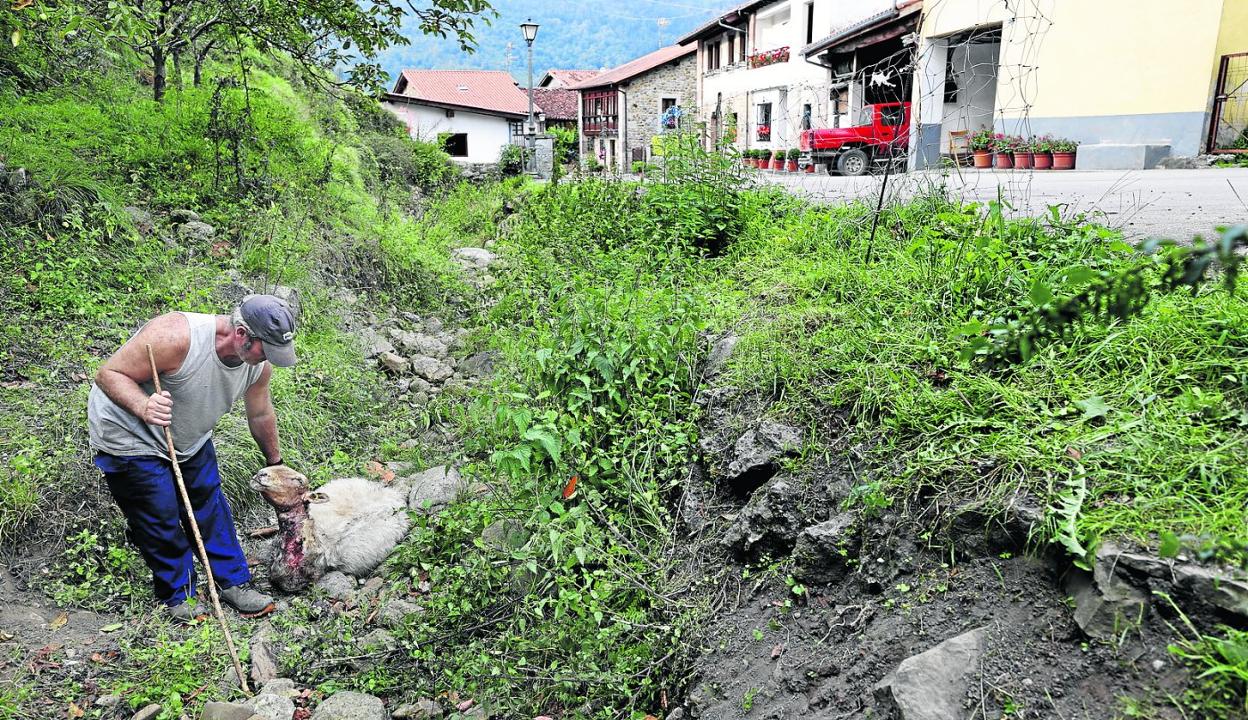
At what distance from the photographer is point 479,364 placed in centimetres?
691

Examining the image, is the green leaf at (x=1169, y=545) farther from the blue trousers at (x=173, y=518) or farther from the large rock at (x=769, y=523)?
the blue trousers at (x=173, y=518)

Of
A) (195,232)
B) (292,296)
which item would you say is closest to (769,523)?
(292,296)

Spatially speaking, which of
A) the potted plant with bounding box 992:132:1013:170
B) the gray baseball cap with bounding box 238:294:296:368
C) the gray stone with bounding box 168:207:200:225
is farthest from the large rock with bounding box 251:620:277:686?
the potted plant with bounding box 992:132:1013:170

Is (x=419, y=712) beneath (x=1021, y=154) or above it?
beneath

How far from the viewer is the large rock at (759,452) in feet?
10.4

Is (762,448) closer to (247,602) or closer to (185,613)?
(247,602)

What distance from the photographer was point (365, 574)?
4254mm

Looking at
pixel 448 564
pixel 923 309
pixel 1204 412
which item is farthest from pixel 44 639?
pixel 1204 412

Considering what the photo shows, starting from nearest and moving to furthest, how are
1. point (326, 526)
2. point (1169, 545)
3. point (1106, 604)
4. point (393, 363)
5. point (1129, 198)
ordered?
point (1169, 545) < point (1106, 604) < point (326, 526) < point (1129, 198) < point (393, 363)

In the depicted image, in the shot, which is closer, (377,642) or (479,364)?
(377,642)

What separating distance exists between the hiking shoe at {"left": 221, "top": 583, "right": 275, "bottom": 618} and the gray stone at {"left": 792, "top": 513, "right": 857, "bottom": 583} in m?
2.68

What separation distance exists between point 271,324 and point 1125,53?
49.1 ft

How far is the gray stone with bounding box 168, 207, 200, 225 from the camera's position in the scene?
24.1ft

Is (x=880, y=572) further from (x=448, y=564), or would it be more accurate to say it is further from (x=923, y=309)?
(x=448, y=564)
